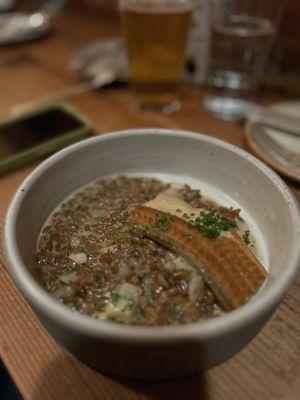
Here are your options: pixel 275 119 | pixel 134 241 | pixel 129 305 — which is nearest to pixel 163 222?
pixel 134 241

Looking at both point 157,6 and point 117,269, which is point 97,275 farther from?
point 157,6

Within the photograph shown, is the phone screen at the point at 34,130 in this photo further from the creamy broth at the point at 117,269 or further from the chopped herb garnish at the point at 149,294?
the chopped herb garnish at the point at 149,294

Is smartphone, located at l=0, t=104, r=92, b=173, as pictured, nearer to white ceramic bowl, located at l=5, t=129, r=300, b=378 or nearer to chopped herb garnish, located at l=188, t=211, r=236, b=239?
white ceramic bowl, located at l=5, t=129, r=300, b=378

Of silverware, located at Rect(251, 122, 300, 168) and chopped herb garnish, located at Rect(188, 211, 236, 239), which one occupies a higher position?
chopped herb garnish, located at Rect(188, 211, 236, 239)

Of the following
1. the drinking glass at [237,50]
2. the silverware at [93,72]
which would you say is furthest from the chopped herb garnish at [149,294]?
the silverware at [93,72]

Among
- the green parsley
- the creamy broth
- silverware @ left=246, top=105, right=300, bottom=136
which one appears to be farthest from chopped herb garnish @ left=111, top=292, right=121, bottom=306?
silverware @ left=246, top=105, right=300, bottom=136

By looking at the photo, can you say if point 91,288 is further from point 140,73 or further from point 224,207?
point 140,73

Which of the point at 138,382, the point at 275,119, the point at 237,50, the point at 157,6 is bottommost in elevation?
the point at 138,382
